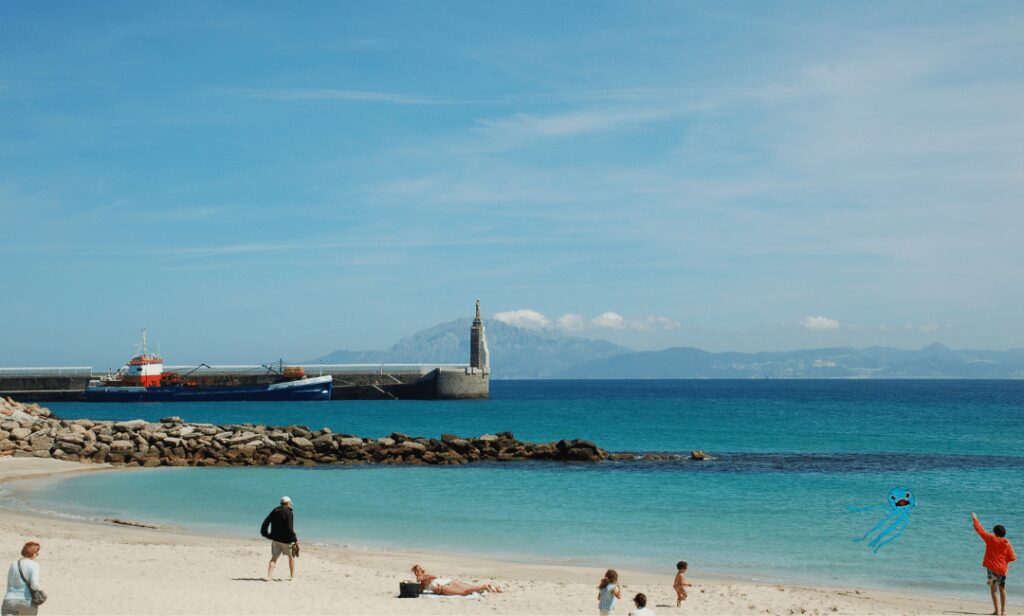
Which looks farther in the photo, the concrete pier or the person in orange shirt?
the concrete pier

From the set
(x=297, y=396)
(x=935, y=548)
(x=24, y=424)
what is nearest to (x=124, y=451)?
(x=24, y=424)

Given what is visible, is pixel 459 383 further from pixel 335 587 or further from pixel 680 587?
pixel 680 587

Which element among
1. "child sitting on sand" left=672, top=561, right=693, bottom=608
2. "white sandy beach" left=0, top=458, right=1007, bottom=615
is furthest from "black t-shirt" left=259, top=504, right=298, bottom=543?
"child sitting on sand" left=672, top=561, right=693, bottom=608

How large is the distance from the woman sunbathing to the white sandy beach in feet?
0.75

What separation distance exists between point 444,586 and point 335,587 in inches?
71.4

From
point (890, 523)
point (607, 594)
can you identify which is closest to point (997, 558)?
point (607, 594)

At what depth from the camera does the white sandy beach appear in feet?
44.2

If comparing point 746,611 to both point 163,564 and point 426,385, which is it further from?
point 426,385

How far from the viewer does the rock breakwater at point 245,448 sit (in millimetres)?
37875

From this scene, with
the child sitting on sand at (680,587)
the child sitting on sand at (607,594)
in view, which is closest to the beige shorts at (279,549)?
the child sitting on sand at (607,594)

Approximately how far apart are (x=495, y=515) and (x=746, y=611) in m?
11.3

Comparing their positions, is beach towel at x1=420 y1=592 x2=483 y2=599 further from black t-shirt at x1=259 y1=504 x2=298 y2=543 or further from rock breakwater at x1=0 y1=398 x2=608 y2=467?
rock breakwater at x1=0 y1=398 x2=608 y2=467

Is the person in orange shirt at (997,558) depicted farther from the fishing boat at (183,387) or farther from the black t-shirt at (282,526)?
the fishing boat at (183,387)

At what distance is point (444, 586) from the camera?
47.5 feet
